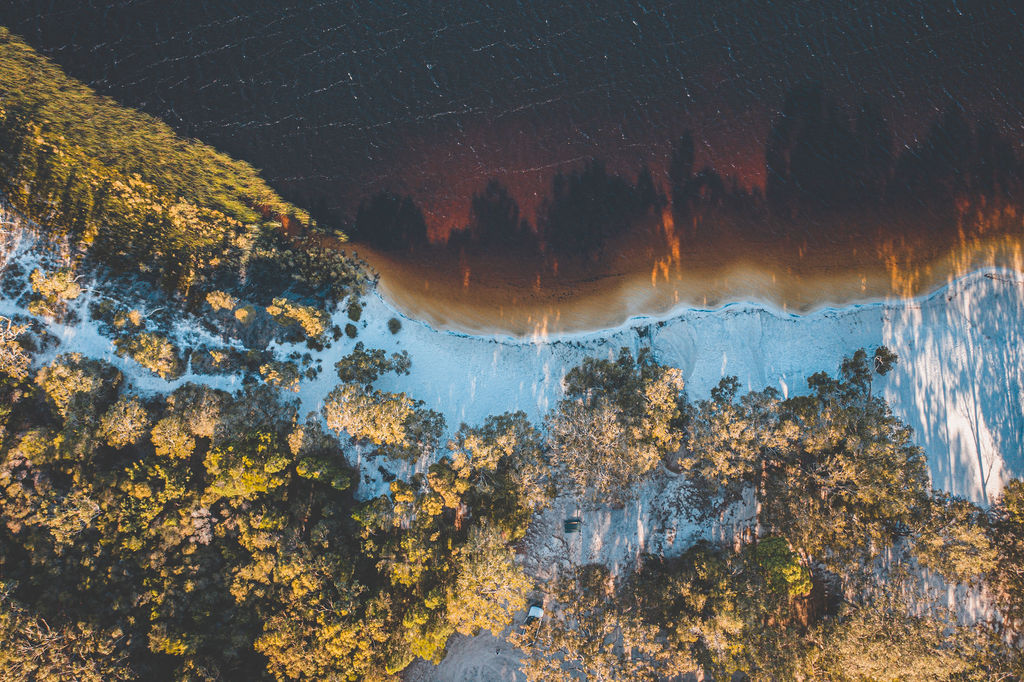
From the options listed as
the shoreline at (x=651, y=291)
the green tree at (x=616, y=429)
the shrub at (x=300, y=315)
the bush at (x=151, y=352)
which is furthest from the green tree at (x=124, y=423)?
the green tree at (x=616, y=429)

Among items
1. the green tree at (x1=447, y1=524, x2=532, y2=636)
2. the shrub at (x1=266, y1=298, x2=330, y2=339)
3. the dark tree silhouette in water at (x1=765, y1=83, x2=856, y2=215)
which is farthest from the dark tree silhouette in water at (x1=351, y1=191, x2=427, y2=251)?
the dark tree silhouette in water at (x1=765, y1=83, x2=856, y2=215)

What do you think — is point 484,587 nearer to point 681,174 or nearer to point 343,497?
point 343,497

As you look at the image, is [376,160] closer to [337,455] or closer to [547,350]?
[547,350]

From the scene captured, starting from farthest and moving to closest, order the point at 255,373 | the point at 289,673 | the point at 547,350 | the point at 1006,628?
the point at 547,350 < the point at 255,373 < the point at 1006,628 < the point at 289,673

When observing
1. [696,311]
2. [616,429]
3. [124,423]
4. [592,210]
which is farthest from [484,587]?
[592,210]

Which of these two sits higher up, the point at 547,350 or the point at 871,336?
the point at 871,336

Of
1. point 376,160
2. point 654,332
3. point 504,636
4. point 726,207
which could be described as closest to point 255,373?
point 376,160
